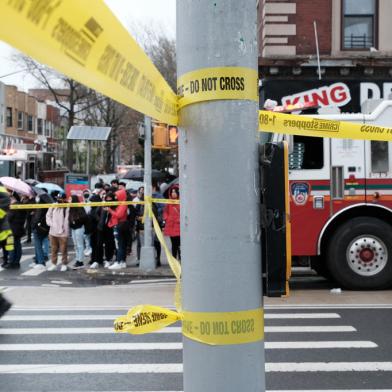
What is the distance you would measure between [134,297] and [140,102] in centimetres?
813

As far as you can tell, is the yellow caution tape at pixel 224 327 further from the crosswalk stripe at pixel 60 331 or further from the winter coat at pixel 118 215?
the winter coat at pixel 118 215

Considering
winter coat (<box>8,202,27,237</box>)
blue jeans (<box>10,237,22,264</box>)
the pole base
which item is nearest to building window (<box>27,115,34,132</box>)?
winter coat (<box>8,202,27,237</box>)

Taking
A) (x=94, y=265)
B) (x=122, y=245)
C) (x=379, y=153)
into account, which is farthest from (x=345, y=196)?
(x=94, y=265)

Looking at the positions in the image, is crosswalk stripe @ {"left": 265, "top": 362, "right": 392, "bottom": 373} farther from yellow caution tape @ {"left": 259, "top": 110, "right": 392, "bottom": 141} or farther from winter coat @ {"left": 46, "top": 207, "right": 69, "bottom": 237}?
winter coat @ {"left": 46, "top": 207, "right": 69, "bottom": 237}

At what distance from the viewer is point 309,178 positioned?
→ 1018 cm

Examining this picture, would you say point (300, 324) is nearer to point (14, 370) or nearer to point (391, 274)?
point (391, 274)

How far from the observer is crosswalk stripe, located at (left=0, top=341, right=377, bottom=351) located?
22.4 feet

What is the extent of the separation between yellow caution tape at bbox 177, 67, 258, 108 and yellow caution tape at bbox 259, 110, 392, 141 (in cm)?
100

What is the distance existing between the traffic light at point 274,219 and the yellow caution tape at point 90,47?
0.44 meters

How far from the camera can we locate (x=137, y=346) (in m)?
6.91

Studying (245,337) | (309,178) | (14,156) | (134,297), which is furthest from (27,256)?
(245,337)

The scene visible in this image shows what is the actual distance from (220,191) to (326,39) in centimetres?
1649

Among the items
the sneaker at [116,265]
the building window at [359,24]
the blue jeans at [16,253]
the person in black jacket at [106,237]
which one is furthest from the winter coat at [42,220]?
the building window at [359,24]

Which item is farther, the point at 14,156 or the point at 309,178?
the point at 14,156
